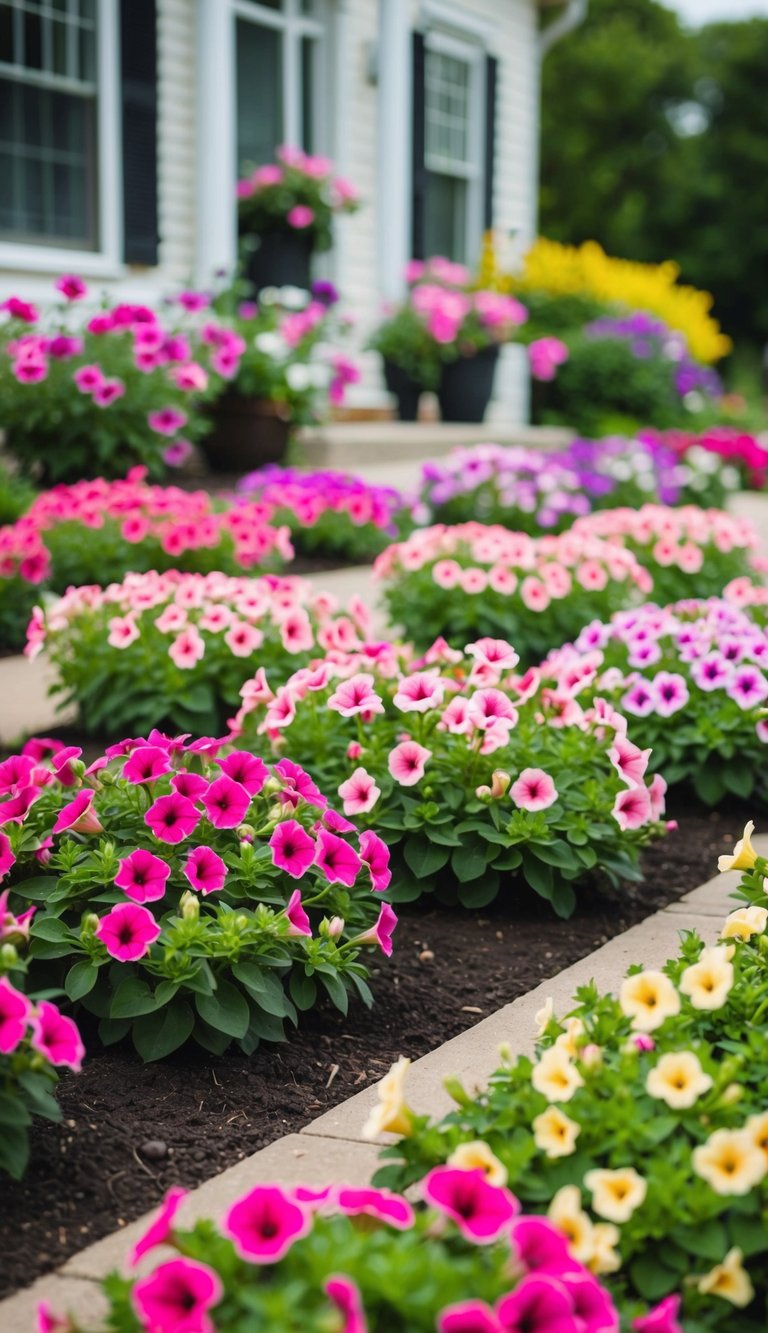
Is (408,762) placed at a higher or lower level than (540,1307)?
higher

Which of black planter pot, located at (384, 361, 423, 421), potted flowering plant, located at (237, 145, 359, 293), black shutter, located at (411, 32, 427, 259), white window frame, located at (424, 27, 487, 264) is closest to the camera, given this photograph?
potted flowering plant, located at (237, 145, 359, 293)

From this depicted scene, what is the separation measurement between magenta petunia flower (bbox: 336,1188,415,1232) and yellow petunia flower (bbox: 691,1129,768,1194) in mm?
314

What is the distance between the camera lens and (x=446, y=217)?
40.9 ft

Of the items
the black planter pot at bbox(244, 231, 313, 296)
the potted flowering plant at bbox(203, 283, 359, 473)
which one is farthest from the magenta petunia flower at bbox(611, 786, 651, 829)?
the black planter pot at bbox(244, 231, 313, 296)

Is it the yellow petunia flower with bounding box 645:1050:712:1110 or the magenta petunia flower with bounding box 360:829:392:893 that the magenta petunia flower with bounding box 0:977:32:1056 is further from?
the magenta petunia flower with bounding box 360:829:392:893

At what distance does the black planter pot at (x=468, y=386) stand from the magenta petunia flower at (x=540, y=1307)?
9.93m

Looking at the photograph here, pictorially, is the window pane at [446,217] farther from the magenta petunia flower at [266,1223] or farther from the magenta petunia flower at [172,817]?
the magenta petunia flower at [266,1223]

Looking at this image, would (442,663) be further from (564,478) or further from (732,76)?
(732,76)

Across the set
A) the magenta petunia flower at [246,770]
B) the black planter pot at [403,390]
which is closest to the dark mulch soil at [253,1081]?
the magenta petunia flower at [246,770]

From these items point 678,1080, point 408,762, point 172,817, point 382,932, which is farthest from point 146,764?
point 678,1080

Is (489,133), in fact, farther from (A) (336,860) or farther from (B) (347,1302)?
(B) (347,1302)

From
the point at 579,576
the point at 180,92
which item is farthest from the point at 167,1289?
the point at 180,92

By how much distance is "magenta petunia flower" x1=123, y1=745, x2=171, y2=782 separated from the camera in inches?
93.3

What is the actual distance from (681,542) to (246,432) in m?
3.62
